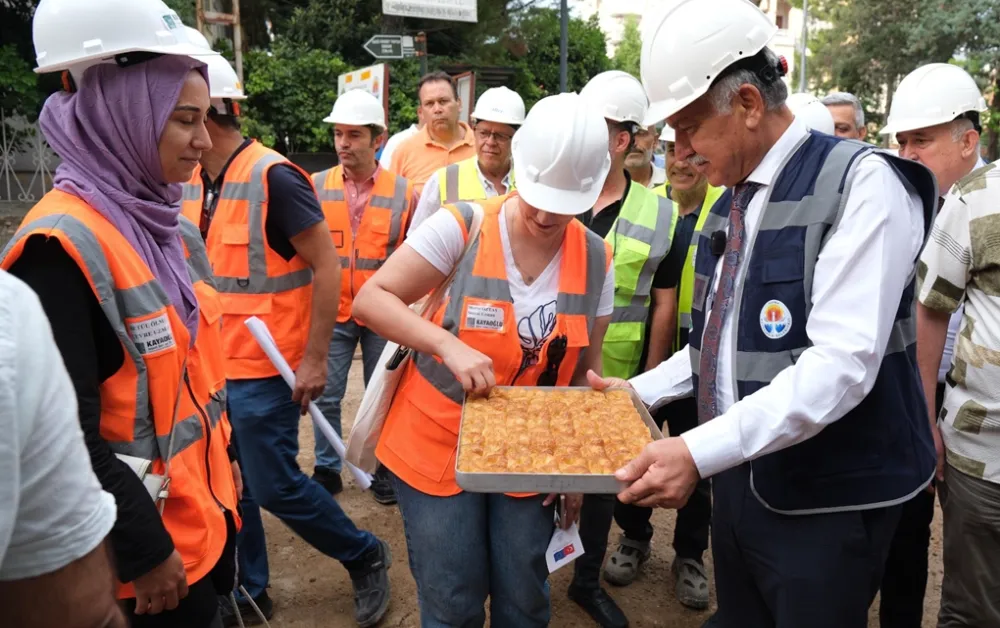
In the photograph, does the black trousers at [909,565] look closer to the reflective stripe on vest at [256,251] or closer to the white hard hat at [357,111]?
the reflective stripe on vest at [256,251]

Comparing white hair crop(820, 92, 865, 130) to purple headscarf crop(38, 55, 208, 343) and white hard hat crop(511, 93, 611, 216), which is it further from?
purple headscarf crop(38, 55, 208, 343)

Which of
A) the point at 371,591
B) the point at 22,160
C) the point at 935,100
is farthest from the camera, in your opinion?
the point at 22,160

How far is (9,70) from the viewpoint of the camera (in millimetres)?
10594

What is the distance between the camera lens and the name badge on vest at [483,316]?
7.40ft

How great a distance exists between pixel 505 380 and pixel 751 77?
1.15m

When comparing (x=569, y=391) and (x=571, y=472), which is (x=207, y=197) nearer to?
(x=569, y=391)

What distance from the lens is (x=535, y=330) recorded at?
2.35 metres

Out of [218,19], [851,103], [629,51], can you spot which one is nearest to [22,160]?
[218,19]

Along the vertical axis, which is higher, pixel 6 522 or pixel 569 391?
pixel 6 522

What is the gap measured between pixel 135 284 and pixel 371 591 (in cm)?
225

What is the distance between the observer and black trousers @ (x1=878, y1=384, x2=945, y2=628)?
304 cm

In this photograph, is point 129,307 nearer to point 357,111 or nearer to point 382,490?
point 382,490

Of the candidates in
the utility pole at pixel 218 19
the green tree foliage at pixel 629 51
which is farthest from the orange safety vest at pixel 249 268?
the green tree foliage at pixel 629 51

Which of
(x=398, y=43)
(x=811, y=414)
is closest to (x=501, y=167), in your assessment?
(x=811, y=414)
